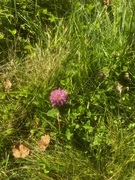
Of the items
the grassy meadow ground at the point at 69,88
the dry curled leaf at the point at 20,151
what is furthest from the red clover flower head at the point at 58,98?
the dry curled leaf at the point at 20,151

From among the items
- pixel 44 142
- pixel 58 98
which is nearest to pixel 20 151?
pixel 44 142

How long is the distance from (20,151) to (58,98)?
43 cm

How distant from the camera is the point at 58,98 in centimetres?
218

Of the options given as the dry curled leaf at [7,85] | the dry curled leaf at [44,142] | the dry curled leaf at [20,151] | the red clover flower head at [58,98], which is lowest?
the dry curled leaf at [20,151]

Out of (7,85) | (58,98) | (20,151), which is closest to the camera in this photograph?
(58,98)

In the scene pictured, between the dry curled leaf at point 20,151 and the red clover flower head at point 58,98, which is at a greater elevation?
the red clover flower head at point 58,98

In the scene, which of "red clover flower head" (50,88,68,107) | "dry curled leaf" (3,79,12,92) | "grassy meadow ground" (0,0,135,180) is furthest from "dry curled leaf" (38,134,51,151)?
"dry curled leaf" (3,79,12,92)

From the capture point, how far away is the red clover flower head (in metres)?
2.18

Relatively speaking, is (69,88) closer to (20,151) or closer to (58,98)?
(58,98)

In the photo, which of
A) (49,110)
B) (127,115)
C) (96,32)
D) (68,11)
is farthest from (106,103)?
(68,11)

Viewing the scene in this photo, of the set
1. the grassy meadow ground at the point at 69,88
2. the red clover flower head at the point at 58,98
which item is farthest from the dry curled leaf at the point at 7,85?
the red clover flower head at the point at 58,98

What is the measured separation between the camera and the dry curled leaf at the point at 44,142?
2277mm

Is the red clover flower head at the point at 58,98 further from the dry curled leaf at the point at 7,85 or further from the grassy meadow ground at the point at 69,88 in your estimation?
the dry curled leaf at the point at 7,85

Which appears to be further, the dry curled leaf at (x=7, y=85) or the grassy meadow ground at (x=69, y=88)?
the dry curled leaf at (x=7, y=85)
